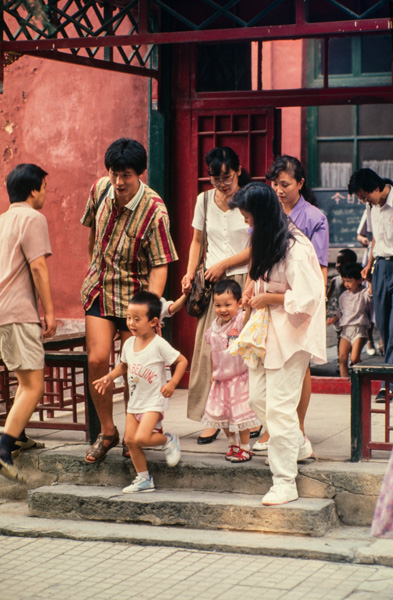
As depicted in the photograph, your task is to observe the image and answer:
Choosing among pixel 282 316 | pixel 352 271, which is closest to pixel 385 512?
pixel 282 316

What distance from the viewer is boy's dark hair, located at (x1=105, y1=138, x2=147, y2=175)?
6.14m

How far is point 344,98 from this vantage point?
8258mm

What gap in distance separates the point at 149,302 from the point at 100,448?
1.09 meters

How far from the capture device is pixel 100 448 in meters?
6.49

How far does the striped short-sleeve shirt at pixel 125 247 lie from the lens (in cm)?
634

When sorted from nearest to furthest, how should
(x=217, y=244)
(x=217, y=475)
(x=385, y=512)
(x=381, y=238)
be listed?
(x=385, y=512), (x=217, y=475), (x=217, y=244), (x=381, y=238)

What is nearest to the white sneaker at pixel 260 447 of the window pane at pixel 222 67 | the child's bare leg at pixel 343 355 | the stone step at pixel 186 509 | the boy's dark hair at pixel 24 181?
the stone step at pixel 186 509

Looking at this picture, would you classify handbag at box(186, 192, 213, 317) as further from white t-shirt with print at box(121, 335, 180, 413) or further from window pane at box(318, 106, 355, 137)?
window pane at box(318, 106, 355, 137)

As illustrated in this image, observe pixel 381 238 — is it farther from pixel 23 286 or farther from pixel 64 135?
pixel 64 135

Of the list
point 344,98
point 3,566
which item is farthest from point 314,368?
point 3,566

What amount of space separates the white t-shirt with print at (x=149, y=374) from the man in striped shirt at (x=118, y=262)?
0.99ft

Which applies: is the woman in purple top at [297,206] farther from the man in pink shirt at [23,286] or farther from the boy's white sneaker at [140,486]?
the man in pink shirt at [23,286]

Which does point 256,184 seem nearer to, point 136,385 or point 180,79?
point 136,385

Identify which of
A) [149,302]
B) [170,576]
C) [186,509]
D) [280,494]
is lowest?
[170,576]
